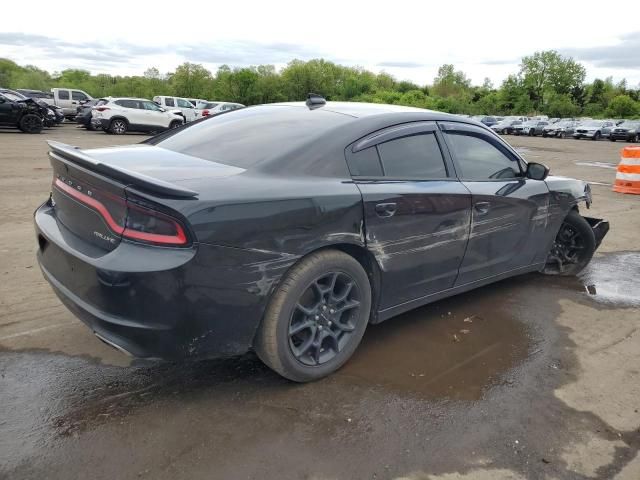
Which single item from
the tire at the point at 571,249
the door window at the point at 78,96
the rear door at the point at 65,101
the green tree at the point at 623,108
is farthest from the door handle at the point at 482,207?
the green tree at the point at 623,108

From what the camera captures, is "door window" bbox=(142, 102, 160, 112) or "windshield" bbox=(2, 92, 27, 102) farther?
"door window" bbox=(142, 102, 160, 112)

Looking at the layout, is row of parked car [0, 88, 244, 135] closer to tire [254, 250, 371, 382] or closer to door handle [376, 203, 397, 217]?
door handle [376, 203, 397, 217]

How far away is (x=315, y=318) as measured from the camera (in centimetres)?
293

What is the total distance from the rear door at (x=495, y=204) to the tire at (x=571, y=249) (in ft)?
2.18

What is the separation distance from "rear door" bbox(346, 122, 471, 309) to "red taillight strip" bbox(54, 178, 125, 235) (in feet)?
4.38

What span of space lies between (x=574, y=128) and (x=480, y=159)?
44112mm

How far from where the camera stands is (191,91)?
2596 inches

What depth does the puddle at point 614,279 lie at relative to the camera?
4.58m

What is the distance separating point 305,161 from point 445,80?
359 ft

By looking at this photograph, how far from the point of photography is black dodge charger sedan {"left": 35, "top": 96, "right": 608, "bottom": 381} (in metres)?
2.41

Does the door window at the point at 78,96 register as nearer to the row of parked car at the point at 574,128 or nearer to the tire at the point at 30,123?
the tire at the point at 30,123

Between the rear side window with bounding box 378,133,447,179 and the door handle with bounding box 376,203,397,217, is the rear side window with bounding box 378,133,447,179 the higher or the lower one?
the higher one

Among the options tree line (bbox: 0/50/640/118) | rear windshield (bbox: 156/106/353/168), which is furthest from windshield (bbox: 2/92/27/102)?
tree line (bbox: 0/50/640/118)

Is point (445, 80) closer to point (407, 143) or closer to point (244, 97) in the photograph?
point (244, 97)
